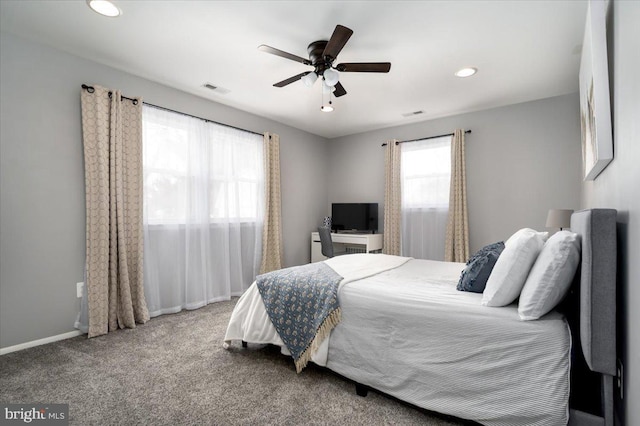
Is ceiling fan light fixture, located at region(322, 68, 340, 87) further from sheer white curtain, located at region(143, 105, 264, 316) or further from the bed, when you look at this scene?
sheer white curtain, located at region(143, 105, 264, 316)

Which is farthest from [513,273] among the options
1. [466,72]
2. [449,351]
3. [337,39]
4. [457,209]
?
[457,209]

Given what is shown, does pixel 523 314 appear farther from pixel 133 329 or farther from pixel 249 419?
pixel 133 329

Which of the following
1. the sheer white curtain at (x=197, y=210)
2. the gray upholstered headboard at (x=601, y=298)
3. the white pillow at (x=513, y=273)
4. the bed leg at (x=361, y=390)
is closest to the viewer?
the gray upholstered headboard at (x=601, y=298)

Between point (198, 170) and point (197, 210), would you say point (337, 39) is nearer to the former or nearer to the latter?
point (198, 170)

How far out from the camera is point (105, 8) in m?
2.17

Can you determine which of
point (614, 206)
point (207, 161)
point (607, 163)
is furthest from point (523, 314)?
point (207, 161)

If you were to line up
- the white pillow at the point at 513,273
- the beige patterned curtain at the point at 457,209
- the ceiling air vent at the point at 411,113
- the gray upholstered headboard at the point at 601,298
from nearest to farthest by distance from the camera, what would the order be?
the gray upholstered headboard at the point at 601,298, the white pillow at the point at 513,273, the beige patterned curtain at the point at 457,209, the ceiling air vent at the point at 411,113

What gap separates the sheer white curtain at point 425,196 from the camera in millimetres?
4520

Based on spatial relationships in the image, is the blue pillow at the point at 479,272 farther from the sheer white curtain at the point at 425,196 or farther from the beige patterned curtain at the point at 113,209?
the beige patterned curtain at the point at 113,209

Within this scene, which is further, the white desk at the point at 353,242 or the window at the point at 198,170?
the white desk at the point at 353,242

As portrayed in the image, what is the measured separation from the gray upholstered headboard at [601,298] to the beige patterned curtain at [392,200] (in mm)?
3659

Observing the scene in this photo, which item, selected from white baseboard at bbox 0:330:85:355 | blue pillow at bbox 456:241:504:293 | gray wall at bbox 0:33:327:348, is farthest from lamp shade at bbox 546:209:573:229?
white baseboard at bbox 0:330:85:355

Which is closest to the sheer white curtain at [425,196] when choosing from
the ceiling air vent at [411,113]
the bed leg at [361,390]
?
the ceiling air vent at [411,113]

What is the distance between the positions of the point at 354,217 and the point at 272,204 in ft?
4.87
